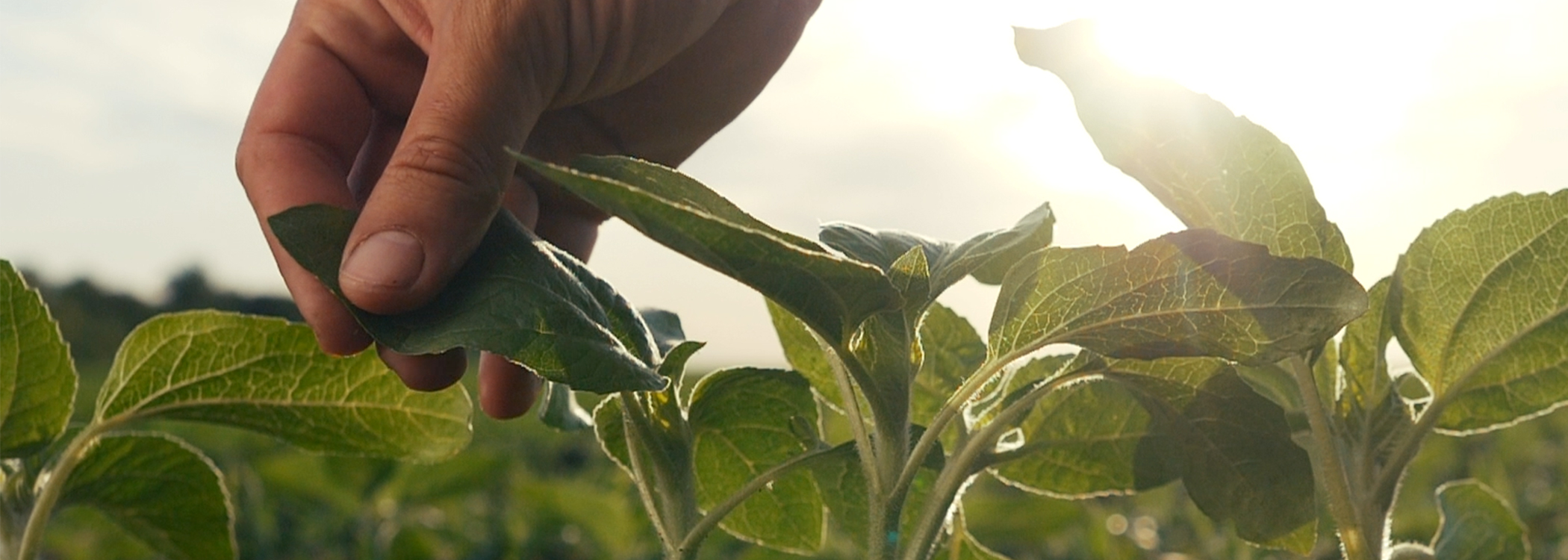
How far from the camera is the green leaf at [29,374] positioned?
1.02 m

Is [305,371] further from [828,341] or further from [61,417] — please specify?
[828,341]

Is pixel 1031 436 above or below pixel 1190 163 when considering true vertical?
below

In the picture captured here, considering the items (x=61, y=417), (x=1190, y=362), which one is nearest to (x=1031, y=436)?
(x=1190, y=362)

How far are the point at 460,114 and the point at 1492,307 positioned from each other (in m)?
0.74

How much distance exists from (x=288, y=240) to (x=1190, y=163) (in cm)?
54

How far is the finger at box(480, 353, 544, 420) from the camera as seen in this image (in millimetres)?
1320

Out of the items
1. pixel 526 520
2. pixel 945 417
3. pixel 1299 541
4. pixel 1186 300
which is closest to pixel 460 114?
pixel 945 417

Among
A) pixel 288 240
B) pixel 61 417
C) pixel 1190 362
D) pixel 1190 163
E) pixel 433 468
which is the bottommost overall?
pixel 433 468

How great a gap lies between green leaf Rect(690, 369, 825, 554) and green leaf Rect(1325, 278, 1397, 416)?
38 centimetres

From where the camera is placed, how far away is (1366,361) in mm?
864

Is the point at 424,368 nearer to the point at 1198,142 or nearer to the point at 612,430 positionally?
the point at 612,430

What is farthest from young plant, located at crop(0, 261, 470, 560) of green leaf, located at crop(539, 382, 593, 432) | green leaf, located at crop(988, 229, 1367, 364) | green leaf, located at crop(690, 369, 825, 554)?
green leaf, located at crop(988, 229, 1367, 364)

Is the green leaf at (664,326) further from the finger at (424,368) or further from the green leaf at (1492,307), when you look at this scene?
the green leaf at (1492,307)

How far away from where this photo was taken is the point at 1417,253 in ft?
2.71
